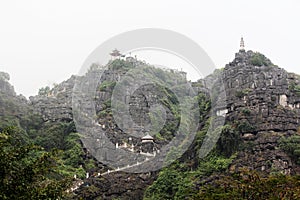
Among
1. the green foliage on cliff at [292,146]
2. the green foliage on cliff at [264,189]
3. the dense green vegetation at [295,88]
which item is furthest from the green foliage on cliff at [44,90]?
the green foliage on cliff at [264,189]

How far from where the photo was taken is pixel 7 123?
4812 centimetres

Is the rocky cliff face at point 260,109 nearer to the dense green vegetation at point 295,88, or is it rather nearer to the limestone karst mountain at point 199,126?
the limestone karst mountain at point 199,126

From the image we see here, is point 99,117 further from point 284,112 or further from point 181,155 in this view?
point 284,112

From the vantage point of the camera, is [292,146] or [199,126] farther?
[199,126]

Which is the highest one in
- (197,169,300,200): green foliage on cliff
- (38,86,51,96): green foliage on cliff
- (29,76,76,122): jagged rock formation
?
(38,86,51,96): green foliage on cliff

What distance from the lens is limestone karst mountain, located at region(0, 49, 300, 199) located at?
36531 mm

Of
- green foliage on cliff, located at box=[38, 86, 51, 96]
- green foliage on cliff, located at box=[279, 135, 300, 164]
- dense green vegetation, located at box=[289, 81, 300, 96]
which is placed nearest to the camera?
green foliage on cliff, located at box=[279, 135, 300, 164]

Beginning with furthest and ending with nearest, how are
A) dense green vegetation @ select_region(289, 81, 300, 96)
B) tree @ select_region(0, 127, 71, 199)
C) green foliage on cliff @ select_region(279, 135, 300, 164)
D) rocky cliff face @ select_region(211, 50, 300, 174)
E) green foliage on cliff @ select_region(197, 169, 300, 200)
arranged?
dense green vegetation @ select_region(289, 81, 300, 96), rocky cliff face @ select_region(211, 50, 300, 174), green foliage on cliff @ select_region(279, 135, 300, 164), green foliage on cliff @ select_region(197, 169, 300, 200), tree @ select_region(0, 127, 71, 199)

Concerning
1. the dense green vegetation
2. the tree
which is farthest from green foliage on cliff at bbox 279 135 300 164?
the tree

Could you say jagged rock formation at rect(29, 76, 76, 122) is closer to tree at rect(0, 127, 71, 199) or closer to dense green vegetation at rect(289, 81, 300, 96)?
dense green vegetation at rect(289, 81, 300, 96)

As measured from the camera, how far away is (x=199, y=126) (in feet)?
151

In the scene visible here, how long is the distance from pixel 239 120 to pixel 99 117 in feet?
54.9

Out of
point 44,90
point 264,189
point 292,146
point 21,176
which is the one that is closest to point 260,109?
point 292,146

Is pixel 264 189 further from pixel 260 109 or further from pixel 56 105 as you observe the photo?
pixel 56 105
